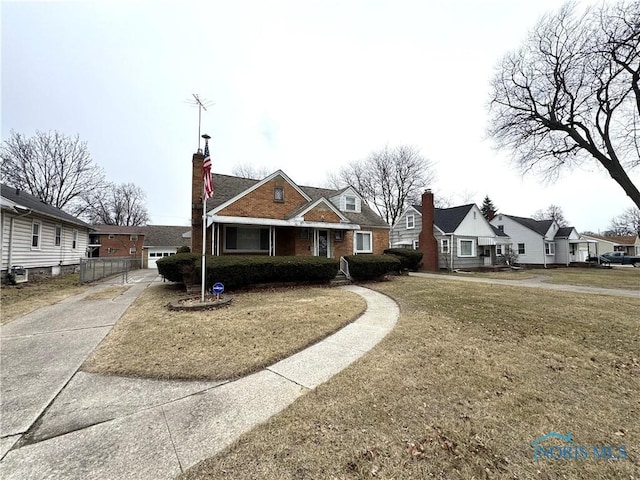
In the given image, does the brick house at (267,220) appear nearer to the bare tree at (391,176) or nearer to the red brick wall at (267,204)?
the red brick wall at (267,204)

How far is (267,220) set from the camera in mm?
13648

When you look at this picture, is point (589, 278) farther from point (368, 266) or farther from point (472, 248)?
point (368, 266)

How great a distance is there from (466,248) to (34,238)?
29065 mm

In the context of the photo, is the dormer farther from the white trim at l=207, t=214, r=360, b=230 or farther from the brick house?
the white trim at l=207, t=214, r=360, b=230

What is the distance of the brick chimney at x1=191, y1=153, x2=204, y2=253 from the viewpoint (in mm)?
→ 13712

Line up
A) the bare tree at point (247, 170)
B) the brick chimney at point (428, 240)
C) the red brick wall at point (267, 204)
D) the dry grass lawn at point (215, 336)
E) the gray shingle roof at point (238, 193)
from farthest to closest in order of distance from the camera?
the bare tree at point (247, 170) < the brick chimney at point (428, 240) < the gray shingle roof at point (238, 193) < the red brick wall at point (267, 204) < the dry grass lawn at point (215, 336)

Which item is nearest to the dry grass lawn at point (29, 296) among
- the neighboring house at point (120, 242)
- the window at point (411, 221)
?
the window at point (411, 221)

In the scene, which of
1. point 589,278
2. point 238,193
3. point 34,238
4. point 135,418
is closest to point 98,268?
point 34,238

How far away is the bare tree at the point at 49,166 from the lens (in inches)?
1083

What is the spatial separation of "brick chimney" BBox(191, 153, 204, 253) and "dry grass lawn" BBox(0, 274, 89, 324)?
4958mm

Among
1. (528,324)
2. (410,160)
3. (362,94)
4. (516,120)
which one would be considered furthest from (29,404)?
(410,160)

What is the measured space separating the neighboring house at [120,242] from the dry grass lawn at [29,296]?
91.0ft

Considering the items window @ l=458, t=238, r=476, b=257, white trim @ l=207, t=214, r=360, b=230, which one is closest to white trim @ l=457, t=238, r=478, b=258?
window @ l=458, t=238, r=476, b=257

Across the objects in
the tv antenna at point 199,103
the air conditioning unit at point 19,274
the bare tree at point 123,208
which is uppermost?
the bare tree at point 123,208
